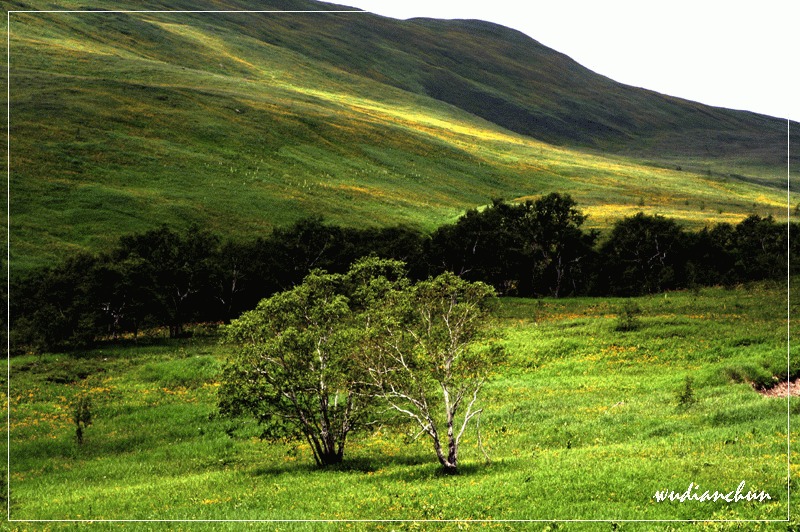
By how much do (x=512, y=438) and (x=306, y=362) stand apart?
9.17 m

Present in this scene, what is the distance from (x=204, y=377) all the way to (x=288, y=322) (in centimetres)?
1525

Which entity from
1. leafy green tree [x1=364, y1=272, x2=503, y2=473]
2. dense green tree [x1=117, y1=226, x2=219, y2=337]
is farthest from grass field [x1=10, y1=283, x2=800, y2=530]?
leafy green tree [x1=364, y1=272, x2=503, y2=473]

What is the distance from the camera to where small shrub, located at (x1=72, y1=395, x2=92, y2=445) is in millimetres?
36344

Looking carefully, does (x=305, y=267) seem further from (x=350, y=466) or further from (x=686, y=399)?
(x=686, y=399)

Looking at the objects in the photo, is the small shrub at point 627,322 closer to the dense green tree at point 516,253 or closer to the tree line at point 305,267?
the tree line at point 305,267

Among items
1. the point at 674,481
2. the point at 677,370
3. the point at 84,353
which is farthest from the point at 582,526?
the point at 84,353

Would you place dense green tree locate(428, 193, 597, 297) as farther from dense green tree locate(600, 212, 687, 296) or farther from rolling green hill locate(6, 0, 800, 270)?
rolling green hill locate(6, 0, 800, 270)

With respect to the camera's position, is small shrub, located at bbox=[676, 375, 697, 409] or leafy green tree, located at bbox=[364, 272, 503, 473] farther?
small shrub, located at bbox=[676, 375, 697, 409]

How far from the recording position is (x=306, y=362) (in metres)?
30.2

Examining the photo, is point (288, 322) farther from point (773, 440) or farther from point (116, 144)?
point (116, 144)

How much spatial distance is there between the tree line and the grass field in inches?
67.8

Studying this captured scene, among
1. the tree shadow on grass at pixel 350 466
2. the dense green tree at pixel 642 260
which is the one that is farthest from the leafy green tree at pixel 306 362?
the dense green tree at pixel 642 260

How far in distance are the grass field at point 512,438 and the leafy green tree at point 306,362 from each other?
1514 mm

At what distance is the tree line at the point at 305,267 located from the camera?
45.1 metres
